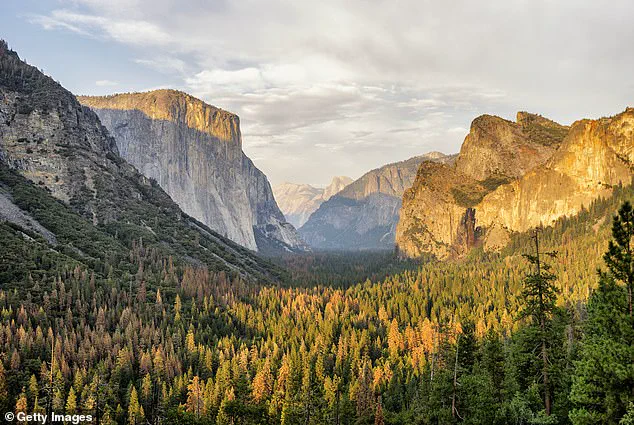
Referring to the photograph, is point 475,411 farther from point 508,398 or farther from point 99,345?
point 99,345

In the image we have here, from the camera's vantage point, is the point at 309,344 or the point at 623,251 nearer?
the point at 623,251

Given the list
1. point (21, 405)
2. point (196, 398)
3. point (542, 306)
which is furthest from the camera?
point (196, 398)

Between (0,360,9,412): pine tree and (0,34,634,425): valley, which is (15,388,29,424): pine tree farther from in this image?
(0,360,9,412): pine tree

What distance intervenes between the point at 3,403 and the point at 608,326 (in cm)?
7687

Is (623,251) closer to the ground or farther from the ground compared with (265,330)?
farther from the ground

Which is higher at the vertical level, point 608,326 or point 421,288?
point 608,326

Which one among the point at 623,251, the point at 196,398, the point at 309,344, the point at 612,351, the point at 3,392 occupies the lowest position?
the point at 196,398

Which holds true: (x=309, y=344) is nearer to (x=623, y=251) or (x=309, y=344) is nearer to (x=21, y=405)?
(x=21, y=405)

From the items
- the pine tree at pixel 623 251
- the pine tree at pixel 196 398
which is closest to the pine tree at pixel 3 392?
the pine tree at pixel 196 398

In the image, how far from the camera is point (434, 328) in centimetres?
12356

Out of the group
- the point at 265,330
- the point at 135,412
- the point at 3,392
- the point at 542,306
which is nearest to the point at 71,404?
the point at 135,412

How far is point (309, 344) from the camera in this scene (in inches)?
4646

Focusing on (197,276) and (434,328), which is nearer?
(434,328)

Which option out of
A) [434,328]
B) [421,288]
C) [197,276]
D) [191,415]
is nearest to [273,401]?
[191,415]
